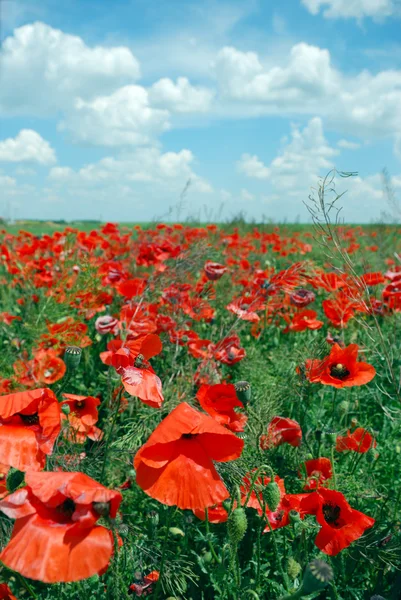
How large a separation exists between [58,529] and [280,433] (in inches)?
38.4

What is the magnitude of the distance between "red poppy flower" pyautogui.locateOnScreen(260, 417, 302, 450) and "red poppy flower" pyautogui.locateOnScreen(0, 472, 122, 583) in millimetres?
861

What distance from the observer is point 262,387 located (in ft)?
7.82

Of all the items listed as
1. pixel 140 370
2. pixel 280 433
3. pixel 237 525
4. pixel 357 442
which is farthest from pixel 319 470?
pixel 140 370

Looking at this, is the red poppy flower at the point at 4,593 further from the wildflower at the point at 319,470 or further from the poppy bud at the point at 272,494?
the wildflower at the point at 319,470

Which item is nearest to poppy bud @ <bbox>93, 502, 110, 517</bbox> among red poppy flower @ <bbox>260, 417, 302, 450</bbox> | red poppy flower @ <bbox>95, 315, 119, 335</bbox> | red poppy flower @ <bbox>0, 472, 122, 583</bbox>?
red poppy flower @ <bbox>0, 472, 122, 583</bbox>

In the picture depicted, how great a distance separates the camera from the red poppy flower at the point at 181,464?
104 centimetres

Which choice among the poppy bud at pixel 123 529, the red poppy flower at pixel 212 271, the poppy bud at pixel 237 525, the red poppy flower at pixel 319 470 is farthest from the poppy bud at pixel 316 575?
the red poppy flower at pixel 212 271

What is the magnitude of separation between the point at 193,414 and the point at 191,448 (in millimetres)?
106

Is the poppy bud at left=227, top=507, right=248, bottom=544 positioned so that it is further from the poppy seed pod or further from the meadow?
the poppy seed pod

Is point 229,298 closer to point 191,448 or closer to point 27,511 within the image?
point 191,448

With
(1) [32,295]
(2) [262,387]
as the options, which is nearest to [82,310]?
(1) [32,295]

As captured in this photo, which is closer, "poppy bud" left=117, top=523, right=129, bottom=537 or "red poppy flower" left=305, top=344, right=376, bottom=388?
"poppy bud" left=117, top=523, right=129, bottom=537

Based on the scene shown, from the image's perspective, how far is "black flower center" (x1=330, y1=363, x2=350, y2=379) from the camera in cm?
180

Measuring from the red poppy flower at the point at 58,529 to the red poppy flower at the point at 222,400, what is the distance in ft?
1.86
